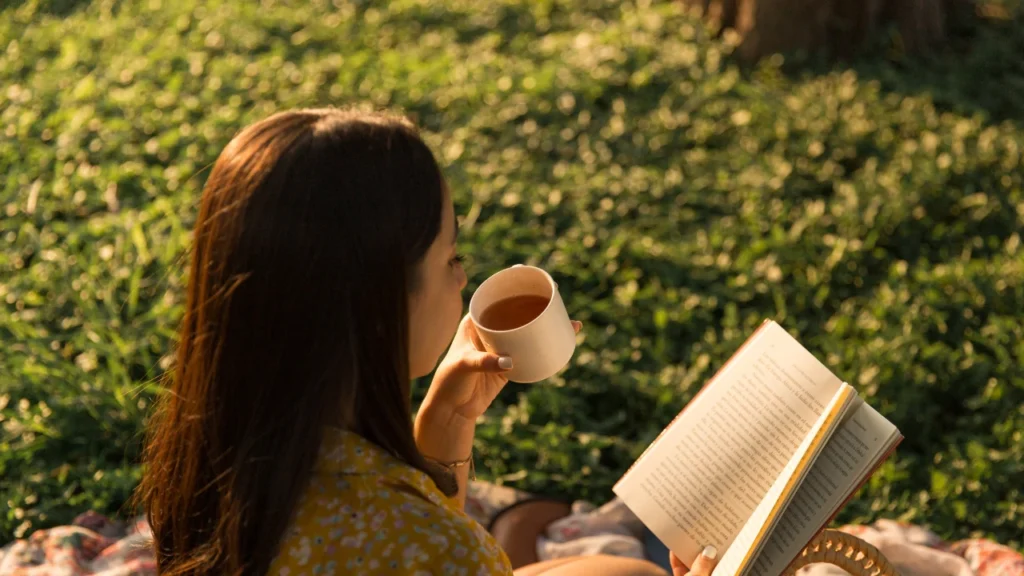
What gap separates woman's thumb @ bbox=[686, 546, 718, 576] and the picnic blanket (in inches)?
40.0

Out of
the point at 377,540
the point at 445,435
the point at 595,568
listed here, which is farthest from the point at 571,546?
the point at 377,540

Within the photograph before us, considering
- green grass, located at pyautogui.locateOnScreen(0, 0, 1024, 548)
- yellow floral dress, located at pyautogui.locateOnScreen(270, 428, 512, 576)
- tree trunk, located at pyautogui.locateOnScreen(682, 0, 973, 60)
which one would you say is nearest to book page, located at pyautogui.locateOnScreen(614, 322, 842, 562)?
yellow floral dress, located at pyautogui.locateOnScreen(270, 428, 512, 576)

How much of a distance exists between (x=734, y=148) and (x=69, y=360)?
2916 mm

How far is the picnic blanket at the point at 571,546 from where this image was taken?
3117 mm

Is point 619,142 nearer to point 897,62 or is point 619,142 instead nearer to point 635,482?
point 897,62

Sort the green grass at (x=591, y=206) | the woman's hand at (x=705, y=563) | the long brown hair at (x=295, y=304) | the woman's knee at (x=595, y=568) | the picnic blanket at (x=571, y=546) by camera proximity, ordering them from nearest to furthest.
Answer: the long brown hair at (x=295, y=304) → the woman's hand at (x=705, y=563) → the woman's knee at (x=595, y=568) → the picnic blanket at (x=571, y=546) → the green grass at (x=591, y=206)

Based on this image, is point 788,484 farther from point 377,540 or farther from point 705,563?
point 377,540

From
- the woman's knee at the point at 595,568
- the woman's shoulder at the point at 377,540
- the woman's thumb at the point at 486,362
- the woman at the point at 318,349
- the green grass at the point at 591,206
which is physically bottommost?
the green grass at the point at 591,206

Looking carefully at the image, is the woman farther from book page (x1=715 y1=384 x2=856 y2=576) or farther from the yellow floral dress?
book page (x1=715 y1=384 x2=856 y2=576)

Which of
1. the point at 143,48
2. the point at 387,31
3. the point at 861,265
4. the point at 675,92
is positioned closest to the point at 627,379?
the point at 861,265

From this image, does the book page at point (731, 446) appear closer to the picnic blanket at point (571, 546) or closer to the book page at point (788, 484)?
the book page at point (788, 484)

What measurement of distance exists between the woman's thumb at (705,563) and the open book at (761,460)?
0.08 ft

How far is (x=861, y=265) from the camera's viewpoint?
439 cm

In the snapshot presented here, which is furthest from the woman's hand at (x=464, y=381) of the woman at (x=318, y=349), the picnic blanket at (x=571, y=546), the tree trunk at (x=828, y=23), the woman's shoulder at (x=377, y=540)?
the tree trunk at (x=828, y=23)
